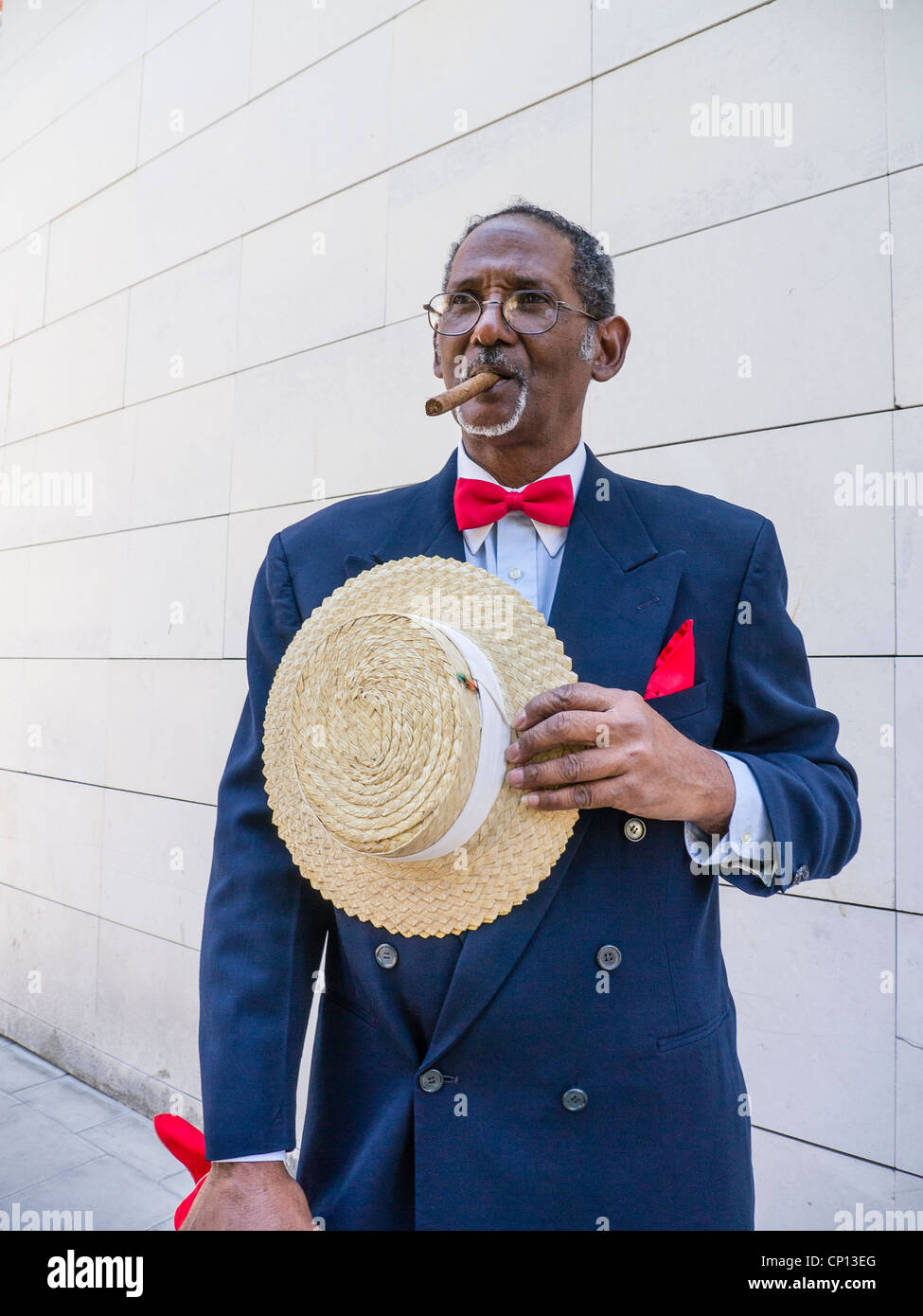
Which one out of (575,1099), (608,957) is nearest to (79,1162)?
(575,1099)

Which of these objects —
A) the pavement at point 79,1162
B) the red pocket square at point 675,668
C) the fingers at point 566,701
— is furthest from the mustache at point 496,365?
the pavement at point 79,1162

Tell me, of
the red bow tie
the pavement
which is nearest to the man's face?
the red bow tie

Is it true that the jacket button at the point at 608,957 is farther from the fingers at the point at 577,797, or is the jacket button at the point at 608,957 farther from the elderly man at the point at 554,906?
the fingers at the point at 577,797

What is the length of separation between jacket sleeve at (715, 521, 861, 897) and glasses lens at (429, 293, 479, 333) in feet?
2.01

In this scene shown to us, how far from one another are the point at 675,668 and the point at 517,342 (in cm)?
62

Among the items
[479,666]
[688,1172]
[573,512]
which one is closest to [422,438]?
[573,512]

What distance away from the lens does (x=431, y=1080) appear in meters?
1.25

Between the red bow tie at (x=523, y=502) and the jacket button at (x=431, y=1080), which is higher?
the red bow tie at (x=523, y=502)

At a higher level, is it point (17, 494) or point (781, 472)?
point (17, 494)

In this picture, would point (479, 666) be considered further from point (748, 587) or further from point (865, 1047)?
point (865, 1047)

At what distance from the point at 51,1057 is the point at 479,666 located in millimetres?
4603

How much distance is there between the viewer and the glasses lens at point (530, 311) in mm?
1482

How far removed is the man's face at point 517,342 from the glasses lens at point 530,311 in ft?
0.04

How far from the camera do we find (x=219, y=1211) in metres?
1.25
